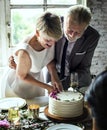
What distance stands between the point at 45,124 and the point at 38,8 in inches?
67.7

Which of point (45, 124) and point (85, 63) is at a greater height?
point (85, 63)

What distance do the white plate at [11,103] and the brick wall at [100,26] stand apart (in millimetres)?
1551

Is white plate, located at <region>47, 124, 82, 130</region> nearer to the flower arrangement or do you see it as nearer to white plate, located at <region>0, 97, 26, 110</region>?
the flower arrangement

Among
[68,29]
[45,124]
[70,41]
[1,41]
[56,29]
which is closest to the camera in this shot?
[45,124]

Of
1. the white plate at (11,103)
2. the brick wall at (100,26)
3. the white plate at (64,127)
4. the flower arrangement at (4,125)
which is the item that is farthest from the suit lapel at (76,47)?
the brick wall at (100,26)

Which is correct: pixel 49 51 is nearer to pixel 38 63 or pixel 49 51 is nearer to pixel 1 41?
pixel 38 63

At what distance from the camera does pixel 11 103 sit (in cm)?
179

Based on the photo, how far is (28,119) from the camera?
5.31 feet

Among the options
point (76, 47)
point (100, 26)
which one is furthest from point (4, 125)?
point (100, 26)

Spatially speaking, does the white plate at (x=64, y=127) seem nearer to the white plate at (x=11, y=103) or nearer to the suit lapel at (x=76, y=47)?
the white plate at (x=11, y=103)

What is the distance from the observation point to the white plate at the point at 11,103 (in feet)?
5.72

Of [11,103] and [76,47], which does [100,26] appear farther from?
[11,103]

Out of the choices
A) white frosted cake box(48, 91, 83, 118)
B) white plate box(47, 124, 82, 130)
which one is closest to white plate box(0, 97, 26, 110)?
white frosted cake box(48, 91, 83, 118)

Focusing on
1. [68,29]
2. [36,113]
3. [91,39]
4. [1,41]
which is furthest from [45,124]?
[1,41]
